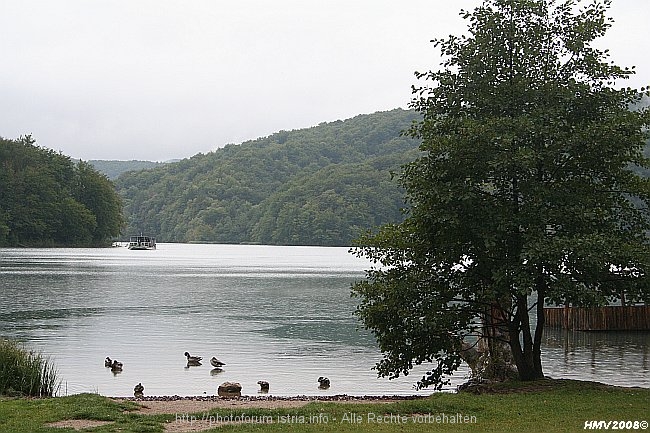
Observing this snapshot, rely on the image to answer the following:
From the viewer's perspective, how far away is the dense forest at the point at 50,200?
13062 cm

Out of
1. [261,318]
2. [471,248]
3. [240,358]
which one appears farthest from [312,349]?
[471,248]

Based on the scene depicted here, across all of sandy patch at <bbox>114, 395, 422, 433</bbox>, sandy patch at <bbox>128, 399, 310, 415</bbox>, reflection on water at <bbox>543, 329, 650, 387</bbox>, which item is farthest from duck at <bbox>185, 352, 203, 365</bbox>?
reflection on water at <bbox>543, 329, 650, 387</bbox>

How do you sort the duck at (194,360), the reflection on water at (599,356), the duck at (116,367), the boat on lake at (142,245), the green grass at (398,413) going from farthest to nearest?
the boat on lake at (142,245), the duck at (194,360), the reflection on water at (599,356), the duck at (116,367), the green grass at (398,413)

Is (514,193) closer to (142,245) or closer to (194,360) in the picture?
(194,360)

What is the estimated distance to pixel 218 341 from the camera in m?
34.4

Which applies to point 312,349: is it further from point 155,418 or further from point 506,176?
point 155,418

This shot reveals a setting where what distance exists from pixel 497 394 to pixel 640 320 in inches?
1021

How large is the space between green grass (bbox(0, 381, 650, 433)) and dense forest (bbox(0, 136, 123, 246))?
121092 millimetres

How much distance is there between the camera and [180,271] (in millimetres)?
91312

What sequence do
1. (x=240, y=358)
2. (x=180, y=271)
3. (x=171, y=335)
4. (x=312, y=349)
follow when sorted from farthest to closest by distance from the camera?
(x=180, y=271) < (x=171, y=335) < (x=312, y=349) < (x=240, y=358)

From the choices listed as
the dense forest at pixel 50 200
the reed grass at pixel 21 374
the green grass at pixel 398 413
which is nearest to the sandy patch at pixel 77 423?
the green grass at pixel 398 413

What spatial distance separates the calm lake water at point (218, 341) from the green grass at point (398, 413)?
765 cm

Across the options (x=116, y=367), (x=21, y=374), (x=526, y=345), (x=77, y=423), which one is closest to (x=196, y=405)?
(x=77, y=423)

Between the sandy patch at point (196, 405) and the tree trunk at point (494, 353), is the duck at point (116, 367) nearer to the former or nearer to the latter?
the sandy patch at point (196, 405)
